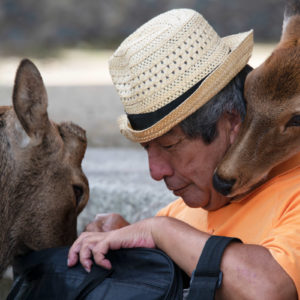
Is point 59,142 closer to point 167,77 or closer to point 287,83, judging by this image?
point 167,77

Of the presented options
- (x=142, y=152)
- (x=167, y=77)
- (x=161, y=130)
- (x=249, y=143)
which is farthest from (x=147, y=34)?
(x=142, y=152)

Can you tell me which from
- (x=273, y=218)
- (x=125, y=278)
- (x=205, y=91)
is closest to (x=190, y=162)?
(x=205, y=91)

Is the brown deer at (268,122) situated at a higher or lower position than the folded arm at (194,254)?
higher

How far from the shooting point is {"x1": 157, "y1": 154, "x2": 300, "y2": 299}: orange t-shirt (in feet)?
8.15

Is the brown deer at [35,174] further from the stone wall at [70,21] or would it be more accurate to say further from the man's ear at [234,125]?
the stone wall at [70,21]

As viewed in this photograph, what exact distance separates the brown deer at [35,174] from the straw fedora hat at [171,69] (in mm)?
545

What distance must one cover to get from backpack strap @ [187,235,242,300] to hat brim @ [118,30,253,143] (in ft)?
2.00

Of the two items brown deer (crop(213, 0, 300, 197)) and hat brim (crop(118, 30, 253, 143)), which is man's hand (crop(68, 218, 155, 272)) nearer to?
hat brim (crop(118, 30, 253, 143))

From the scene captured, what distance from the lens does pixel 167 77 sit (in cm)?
289

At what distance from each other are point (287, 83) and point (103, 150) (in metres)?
4.15

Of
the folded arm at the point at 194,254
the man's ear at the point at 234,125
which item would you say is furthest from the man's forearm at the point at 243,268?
the man's ear at the point at 234,125

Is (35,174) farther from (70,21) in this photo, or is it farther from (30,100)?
(70,21)

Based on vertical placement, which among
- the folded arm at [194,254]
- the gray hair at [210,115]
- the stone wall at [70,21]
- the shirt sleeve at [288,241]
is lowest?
the stone wall at [70,21]

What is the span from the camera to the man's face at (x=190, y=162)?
304 cm
